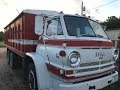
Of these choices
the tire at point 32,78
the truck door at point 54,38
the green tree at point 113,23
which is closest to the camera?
the truck door at point 54,38

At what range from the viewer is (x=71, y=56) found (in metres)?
5.49

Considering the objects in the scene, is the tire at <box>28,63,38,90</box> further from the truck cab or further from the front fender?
the truck cab

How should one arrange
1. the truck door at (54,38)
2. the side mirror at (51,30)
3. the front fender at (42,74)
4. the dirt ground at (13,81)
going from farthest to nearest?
the dirt ground at (13,81) < the side mirror at (51,30) < the front fender at (42,74) < the truck door at (54,38)

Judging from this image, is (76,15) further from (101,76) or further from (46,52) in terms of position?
(101,76)

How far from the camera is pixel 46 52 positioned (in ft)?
21.6

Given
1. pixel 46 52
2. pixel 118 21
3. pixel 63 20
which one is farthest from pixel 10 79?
pixel 118 21

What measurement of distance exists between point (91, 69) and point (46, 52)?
54.1 inches

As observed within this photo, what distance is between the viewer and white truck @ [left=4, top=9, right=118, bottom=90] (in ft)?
18.1

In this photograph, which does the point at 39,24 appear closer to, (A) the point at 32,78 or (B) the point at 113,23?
(A) the point at 32,78

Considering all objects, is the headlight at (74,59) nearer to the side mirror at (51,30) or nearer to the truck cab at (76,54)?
the truck cab at (76,54)

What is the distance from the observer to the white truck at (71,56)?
18.1 ft

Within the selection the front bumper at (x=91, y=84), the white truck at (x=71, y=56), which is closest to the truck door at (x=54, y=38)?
the white truck at (x=71, y=56)

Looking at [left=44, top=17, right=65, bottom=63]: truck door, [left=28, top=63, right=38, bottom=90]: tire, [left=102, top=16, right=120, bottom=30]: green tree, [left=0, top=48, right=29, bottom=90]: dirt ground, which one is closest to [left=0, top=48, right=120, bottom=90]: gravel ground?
[left=0, top=48, right=29, bottom=90]: dirt ground

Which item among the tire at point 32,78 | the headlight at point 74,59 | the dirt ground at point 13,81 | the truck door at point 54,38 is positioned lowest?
the dirt ground at point 13,81
